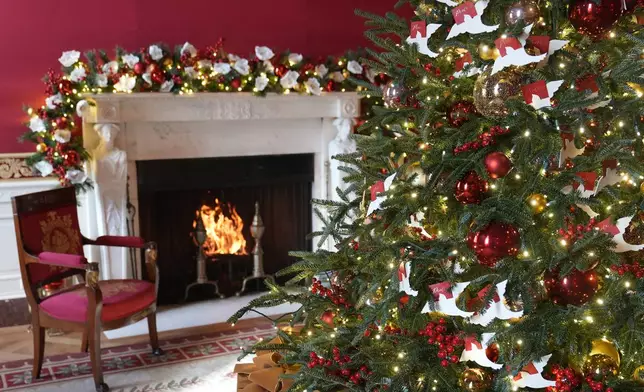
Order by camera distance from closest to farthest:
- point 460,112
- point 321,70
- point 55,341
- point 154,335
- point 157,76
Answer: point 460,112
point 154,335
point 55,341
point 157,76
point 321,70

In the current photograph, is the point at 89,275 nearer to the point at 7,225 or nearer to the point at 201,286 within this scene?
the point at 7,225

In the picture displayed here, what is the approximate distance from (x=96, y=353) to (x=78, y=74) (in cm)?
168

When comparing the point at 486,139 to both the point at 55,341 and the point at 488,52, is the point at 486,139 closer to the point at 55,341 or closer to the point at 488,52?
the point at 488,52

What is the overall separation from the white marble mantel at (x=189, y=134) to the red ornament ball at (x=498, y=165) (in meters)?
A: 2.77

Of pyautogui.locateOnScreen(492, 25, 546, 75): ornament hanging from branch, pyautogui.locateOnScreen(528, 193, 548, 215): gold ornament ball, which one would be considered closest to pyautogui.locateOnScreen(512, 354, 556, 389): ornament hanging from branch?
pyautogui.locateOnScreen(528, 193, 548, 215): gold ornament ball

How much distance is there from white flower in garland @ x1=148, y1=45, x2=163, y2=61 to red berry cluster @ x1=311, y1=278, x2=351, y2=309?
89.6 inches

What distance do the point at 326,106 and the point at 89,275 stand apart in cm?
222

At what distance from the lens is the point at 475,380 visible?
209 cm

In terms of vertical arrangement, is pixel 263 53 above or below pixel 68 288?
above

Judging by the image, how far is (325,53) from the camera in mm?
4910

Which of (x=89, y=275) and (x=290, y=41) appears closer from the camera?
(x=89, y=275)

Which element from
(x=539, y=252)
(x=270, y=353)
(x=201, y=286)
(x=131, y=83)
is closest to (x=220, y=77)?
(x=131, y=83)

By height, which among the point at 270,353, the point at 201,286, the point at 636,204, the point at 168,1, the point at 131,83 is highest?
the point at 168,1

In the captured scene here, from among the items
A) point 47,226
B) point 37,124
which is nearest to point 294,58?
point 37,124
